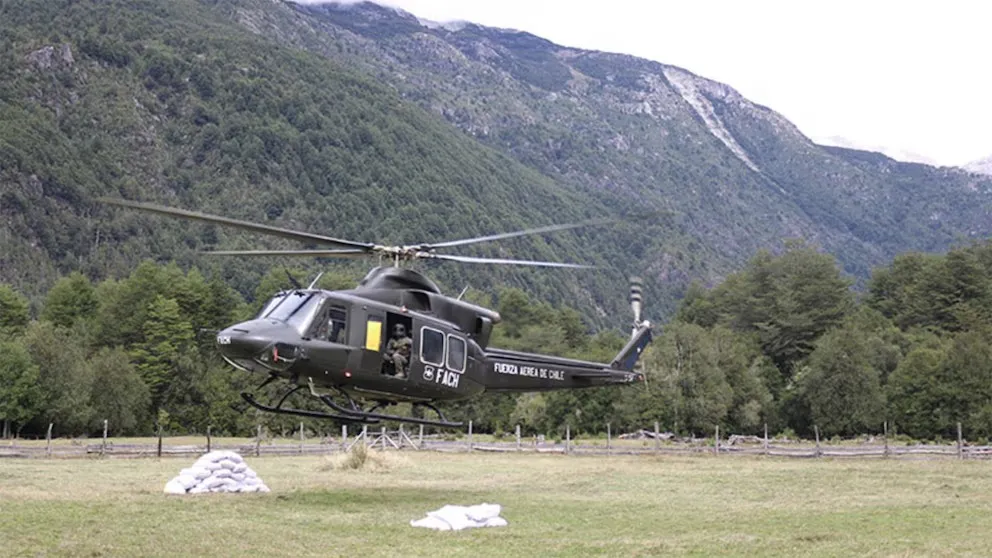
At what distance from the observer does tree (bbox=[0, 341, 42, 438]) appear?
184ft

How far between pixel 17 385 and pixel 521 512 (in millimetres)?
42209

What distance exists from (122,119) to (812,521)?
18229cm

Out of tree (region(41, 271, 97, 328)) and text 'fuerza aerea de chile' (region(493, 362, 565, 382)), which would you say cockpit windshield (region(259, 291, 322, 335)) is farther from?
tree (region(41, 271, 97, 328))

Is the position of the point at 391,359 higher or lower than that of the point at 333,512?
higher

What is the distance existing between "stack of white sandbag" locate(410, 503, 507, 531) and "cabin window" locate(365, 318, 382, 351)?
321 centimetres

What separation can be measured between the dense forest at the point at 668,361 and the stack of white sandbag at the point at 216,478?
119 ft

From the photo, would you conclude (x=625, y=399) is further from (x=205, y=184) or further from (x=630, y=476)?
(x=205, y=184)

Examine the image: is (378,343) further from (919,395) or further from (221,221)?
(919,395)

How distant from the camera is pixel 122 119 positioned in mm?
187125

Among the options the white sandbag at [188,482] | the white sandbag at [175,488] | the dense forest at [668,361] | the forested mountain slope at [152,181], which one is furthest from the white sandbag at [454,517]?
the forested mountain slope at [152,181]

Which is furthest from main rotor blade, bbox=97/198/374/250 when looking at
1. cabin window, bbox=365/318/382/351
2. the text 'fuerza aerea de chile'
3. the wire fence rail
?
the wire fence rail

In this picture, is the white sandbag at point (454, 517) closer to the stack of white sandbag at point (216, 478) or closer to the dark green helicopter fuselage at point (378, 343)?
the dark green helicopter fuselage at point (378, 343)

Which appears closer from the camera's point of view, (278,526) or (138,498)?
(278,526)

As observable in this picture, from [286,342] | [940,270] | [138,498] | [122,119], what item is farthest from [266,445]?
[122,119]
